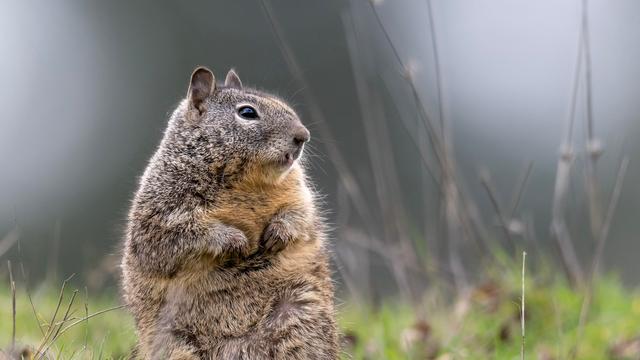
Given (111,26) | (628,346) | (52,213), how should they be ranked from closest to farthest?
(628,346)
(52,213)
(111,26)

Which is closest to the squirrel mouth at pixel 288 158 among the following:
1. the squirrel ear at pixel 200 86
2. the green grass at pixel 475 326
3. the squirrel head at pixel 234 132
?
the squirrel head at pixel 234 132

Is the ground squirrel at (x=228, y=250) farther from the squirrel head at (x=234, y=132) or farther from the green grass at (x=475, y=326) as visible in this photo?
the green grass at (x=475, y=326)

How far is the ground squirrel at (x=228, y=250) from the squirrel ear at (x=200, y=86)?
10 cm

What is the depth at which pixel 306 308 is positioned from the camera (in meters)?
4.99

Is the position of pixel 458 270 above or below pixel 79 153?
below

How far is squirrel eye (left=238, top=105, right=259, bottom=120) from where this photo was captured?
5.47 metres

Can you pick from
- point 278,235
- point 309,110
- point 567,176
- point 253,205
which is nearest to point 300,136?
point 253,205

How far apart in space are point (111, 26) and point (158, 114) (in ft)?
16.3

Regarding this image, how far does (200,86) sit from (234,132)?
0.36 metres

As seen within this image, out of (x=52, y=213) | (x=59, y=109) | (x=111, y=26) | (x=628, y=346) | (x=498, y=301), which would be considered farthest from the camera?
(x=111, y=26)

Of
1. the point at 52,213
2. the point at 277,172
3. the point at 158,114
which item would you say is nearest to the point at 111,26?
the point at 158,114

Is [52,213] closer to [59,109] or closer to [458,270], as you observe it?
[59,109]

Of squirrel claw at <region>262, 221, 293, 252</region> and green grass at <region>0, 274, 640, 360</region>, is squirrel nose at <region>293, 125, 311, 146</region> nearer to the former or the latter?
squirrel claw at <region>262, 221, 293, 252</region>

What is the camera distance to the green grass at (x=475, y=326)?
6289 millimetres
